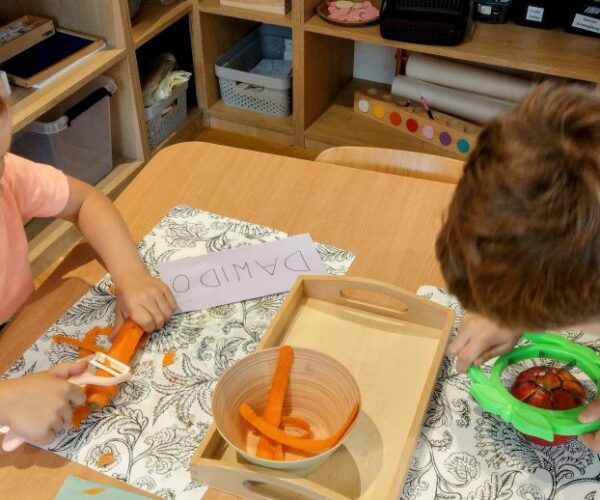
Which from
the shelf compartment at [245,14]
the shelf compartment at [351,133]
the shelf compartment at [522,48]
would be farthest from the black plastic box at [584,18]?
the shelf compartment at [245,14]

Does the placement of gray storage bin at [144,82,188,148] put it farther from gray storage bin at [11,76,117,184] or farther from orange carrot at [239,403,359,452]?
orange carrot at [239,403,359,452]

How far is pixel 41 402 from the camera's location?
677 millimetres

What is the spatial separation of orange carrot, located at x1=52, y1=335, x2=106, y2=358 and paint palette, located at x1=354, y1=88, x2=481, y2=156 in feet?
4.41

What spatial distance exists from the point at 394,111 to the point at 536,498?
5.09 ft

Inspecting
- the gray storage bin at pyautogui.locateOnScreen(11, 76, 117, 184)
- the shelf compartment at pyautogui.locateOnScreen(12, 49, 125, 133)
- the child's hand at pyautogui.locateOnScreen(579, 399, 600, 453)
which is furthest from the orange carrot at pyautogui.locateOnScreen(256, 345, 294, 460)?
the gray storage bin at pyautogui.locateOnScreen(11, 76, 117, 184)

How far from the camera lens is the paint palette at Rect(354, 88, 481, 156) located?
192 centimetres

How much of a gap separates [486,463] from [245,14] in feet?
5.23

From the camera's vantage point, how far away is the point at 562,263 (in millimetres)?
471

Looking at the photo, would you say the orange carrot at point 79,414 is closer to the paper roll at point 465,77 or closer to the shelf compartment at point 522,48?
the shelf compartment at point 522,48

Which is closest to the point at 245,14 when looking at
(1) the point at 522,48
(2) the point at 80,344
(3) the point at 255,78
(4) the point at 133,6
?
(3) the point at 255,78

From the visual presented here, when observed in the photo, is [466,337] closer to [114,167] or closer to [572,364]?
[572,364]

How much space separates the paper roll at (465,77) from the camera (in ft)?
6.16

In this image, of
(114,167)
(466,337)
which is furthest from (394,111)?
(466,337)

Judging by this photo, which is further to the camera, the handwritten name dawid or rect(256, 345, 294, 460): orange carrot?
the handwritten name dawid
